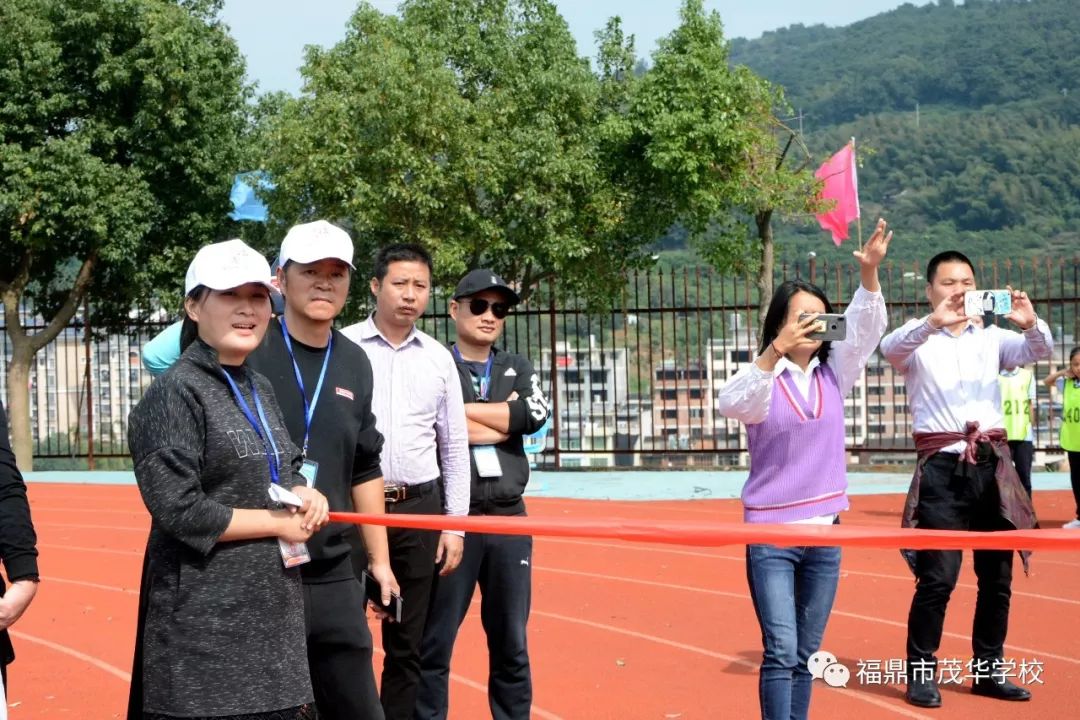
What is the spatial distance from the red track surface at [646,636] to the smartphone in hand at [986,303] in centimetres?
177

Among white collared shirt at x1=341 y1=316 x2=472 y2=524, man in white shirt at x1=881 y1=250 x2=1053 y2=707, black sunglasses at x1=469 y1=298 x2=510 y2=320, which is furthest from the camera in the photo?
man in white shirt at x1=881 y1=250 x2=1053 y2=707

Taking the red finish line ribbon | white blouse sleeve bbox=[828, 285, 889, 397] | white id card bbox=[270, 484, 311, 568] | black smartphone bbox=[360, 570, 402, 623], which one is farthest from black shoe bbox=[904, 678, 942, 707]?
white id card bbox=[270, 484, 311, 568]

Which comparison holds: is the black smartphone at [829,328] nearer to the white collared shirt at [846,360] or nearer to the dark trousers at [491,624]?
the white collared shirt at [846,360]

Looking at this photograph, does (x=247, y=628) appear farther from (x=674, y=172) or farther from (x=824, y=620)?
(x=674, y=172)

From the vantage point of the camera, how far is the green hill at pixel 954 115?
3086 inches

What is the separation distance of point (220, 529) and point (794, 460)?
2.28 meters

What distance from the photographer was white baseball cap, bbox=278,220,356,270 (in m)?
4.15

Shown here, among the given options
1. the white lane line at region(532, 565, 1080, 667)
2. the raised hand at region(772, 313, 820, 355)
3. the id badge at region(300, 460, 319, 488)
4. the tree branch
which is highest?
the tree branch

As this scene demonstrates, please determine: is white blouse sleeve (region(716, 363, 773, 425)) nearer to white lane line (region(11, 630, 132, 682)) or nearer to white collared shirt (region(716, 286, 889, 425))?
white collared shirt (region(716, 286, 889, 425))

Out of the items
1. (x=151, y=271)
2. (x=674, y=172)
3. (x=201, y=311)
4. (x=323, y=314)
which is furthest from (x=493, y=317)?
(x=151, y=271)

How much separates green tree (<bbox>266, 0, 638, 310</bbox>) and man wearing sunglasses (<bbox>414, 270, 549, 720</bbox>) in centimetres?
1326

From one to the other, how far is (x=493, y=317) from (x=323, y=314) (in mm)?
1369

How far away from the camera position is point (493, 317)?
545cm

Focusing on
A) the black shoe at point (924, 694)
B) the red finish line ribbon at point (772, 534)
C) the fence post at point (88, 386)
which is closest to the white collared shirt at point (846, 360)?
the red finish line ribbon at point (772, 534)
